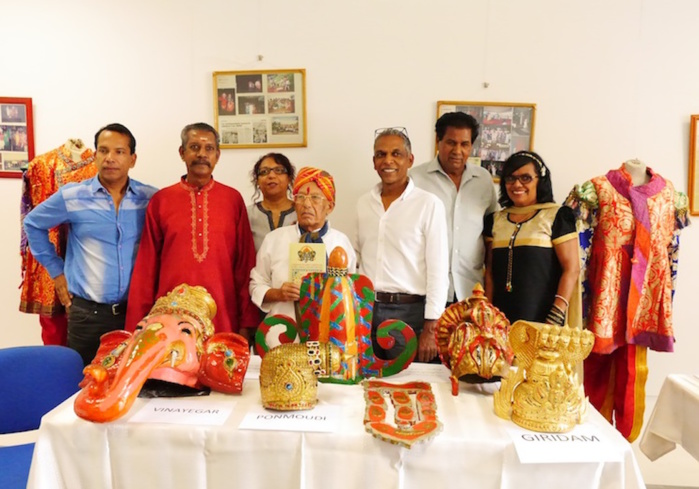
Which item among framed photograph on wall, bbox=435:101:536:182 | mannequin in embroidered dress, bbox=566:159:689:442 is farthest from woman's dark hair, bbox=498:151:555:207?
framed photograph on wall, bbox=435:101:536:182

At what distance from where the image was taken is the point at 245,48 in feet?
9.40

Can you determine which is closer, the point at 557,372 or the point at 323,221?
the point at 557,372

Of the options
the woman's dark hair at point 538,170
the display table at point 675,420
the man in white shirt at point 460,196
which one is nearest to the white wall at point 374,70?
the man in white shirt at point 460,196

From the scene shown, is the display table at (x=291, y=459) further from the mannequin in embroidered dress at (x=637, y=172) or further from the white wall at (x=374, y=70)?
the white wall at (x=374, y=70)

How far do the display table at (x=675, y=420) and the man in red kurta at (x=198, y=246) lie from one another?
1.60 meters

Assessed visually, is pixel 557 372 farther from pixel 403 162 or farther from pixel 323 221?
pixel 403 162

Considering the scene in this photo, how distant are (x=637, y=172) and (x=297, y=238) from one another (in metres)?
1.83

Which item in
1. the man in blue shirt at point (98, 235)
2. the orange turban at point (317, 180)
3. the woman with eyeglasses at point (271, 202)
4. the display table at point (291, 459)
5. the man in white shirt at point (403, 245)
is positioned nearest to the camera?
the display table at point (291, 459)

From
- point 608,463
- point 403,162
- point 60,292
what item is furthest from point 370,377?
point 60,292

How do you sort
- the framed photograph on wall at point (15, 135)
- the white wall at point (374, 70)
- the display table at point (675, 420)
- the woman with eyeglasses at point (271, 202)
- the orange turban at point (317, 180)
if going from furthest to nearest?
the framed photograph on wall at point (15, 135) → the white wall at point (374, 70) → the woman with eyeglasses at point (271, 202) → the orange turban at point (317, 180) → the display table at point (675, 420)

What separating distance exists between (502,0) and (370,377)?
2.37 m

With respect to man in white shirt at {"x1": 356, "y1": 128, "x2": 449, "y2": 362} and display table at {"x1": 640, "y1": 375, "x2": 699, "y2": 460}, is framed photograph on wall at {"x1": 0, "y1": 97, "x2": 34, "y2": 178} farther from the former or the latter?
display table at {"x1": 640, "y1": 375, "x2": 699, "y2": 460}

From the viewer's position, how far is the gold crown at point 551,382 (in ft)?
3.85

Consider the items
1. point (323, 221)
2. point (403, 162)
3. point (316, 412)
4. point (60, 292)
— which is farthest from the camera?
point (60, 292)
